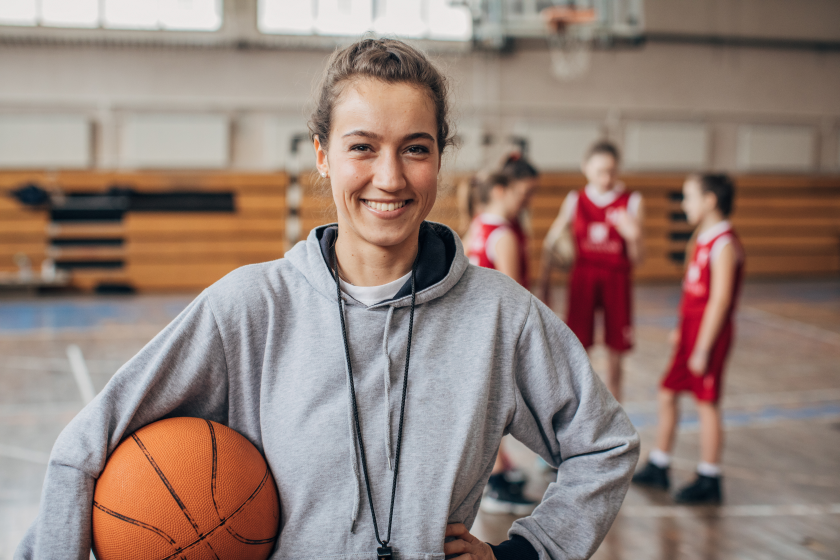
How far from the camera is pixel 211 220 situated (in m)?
9.98

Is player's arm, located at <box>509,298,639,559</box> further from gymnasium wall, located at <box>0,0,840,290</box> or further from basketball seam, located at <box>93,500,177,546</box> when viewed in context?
gymnasium wall, located at <box>0,0,840,290</box>

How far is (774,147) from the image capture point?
11.2 meters

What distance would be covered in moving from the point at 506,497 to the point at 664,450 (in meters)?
0.84

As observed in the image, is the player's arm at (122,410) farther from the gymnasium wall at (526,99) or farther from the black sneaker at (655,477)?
the gymnasium wall at (526,99)

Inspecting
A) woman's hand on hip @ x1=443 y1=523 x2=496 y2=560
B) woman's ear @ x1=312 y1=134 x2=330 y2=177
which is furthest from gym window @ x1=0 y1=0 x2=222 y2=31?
woman's hand on hip @ x1=443 y1=523 x2=496 y2=560

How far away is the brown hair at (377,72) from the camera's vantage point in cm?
116

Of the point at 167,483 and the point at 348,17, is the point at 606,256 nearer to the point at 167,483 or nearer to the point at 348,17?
the point at 167,483

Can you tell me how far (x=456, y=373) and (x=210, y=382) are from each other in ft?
1.33

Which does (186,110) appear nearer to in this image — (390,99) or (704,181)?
(704,181)

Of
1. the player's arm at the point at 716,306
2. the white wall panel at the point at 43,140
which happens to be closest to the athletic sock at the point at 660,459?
the player's arm at the point at 716,306

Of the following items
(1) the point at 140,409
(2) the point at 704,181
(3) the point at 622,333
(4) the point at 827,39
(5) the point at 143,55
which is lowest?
(3) the point at 622,333

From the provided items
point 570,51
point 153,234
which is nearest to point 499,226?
point 153,234

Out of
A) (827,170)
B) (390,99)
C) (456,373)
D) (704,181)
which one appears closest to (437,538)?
(456,373)

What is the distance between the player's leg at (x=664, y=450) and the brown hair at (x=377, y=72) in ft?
8.59
